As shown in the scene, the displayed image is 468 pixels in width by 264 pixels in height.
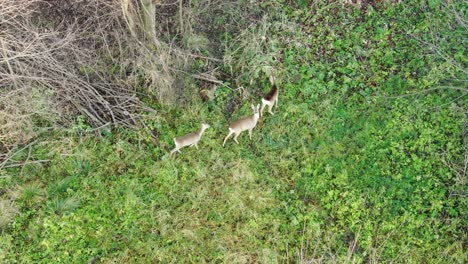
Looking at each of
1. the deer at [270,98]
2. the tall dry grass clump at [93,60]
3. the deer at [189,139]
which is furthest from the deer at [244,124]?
the tall dry grass clump at [93,60]

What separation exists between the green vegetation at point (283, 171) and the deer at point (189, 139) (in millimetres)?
201

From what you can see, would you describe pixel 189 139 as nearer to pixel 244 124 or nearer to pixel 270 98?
pixel 244 124

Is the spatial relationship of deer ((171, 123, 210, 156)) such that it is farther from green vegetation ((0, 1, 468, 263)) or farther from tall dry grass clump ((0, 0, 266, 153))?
tall dry grass clump ((0, 0, 266, 153))

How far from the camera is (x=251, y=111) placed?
20.3 feet

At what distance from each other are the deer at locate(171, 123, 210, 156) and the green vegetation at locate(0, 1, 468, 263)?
0.66ft

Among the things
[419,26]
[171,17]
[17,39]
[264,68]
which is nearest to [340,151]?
[264,68]

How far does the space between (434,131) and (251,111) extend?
2643mm

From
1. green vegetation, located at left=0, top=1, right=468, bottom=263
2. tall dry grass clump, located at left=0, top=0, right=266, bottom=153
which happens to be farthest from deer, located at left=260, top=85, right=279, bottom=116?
tall dry grass clump, located at left=0, top=0, right=266, bottom=153

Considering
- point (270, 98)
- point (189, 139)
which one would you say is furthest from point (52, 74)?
point (270, 98)

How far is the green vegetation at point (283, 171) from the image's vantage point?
16.3 feet

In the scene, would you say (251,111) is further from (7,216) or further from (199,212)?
(7,216)

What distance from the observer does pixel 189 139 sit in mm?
5520

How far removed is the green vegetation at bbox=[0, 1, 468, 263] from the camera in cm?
496

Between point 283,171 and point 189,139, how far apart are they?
1359mm
